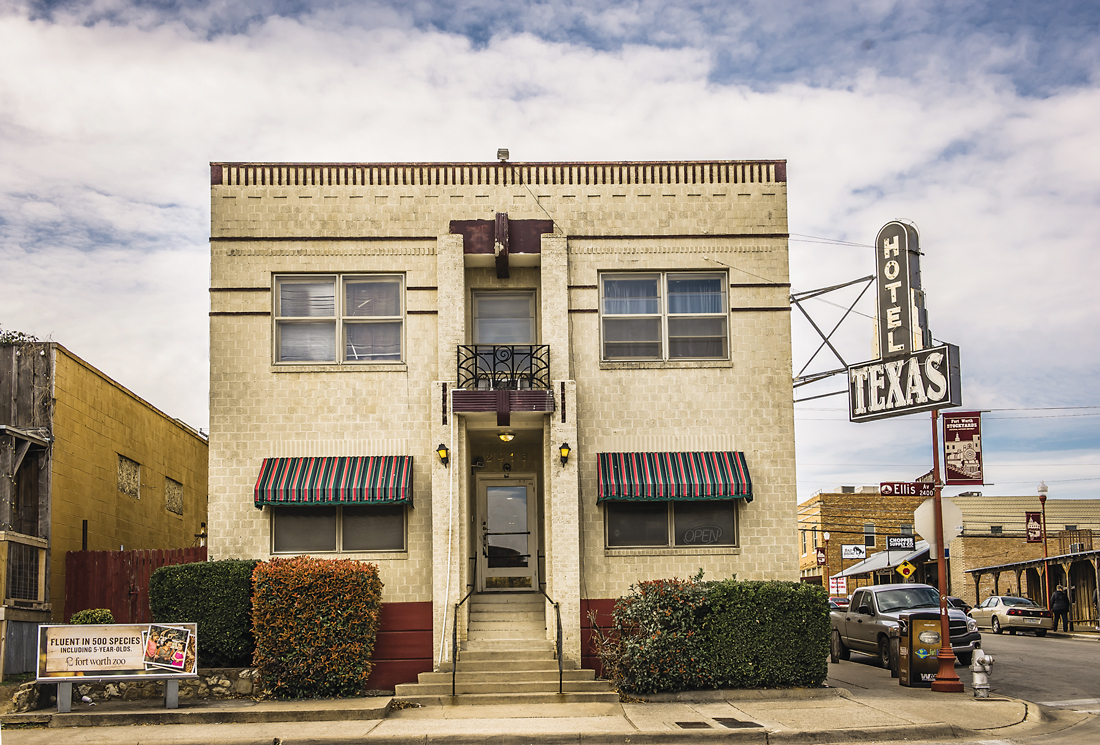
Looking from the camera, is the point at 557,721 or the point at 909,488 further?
the point at 909,488

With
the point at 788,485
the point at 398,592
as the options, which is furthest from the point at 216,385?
the point at 788,485

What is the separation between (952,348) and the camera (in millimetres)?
16203

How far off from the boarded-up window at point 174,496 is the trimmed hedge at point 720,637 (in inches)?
463

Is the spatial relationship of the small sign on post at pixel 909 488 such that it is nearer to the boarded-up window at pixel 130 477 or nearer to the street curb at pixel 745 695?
the street curb at pixel 745 695

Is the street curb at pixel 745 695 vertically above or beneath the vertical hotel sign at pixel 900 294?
beneath

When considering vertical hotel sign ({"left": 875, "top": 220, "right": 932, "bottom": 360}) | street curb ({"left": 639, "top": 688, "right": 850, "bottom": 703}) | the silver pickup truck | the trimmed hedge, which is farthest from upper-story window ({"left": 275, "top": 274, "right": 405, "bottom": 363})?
the silver pickup truck

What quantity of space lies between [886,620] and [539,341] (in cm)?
949

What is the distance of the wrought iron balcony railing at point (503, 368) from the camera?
16750 mm

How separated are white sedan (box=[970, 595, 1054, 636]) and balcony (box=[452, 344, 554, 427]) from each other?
80.0 feet

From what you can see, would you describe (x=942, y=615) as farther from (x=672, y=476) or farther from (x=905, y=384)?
(x=672, y=476)

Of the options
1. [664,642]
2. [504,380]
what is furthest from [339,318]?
[664,642]

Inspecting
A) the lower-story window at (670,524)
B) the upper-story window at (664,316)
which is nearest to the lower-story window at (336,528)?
the lower-story window at (670,524)

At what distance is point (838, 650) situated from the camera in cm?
2312

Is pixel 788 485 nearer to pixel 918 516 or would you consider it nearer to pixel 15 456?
pixel 918 516
